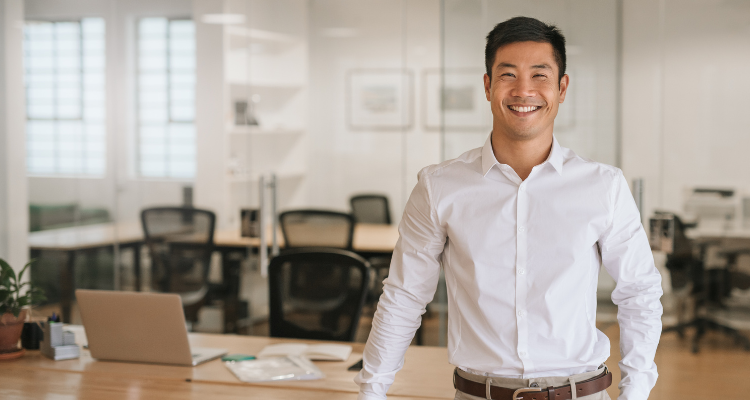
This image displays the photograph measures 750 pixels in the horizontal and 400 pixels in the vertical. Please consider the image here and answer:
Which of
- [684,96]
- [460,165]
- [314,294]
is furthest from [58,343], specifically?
[684,96]

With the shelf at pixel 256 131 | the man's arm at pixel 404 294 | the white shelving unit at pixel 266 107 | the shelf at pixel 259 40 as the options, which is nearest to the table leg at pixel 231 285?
the white shelving unit at pixel 266 107

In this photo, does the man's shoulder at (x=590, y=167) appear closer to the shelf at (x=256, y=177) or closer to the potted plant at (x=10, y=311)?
the potted plant at (x=10, y=311)

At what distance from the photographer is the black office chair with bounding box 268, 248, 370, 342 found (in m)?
2.98

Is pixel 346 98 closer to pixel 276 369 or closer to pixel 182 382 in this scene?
pixel 276 369

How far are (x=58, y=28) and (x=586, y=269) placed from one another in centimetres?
490

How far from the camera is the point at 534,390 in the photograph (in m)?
1.59

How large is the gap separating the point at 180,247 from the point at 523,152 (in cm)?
399

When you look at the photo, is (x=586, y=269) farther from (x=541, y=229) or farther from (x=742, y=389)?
(x=742, y=389)

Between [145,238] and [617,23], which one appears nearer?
[617,23]

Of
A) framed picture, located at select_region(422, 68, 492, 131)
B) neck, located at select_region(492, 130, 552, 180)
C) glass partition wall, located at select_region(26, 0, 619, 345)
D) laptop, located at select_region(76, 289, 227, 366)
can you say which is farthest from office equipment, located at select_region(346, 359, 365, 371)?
glass partition wall, located at select_region(26, 0, 619, 345)

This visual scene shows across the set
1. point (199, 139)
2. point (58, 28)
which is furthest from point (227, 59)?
point (58, 28)

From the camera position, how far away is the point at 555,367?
162 cm

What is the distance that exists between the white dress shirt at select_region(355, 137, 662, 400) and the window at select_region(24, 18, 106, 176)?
14.1ft

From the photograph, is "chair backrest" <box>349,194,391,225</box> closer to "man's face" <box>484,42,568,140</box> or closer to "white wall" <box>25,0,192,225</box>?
"white wall" <box>25,0,192,225</box>
